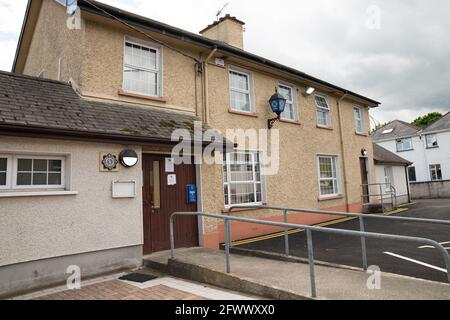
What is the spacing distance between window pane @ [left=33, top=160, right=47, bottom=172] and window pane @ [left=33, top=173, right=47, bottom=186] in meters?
0.08

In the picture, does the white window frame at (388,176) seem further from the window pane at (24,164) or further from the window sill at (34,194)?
the window pane at (24,164)

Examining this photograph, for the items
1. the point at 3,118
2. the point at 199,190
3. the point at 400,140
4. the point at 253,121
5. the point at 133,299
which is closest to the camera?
the point at 133,299

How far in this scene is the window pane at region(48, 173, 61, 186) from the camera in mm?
5562

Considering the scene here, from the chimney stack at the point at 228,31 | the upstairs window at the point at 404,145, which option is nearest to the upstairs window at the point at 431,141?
the upstairs window at the point at 404,145

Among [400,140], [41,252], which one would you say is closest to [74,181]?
[41,252]

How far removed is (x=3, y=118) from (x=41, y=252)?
7.06 feet

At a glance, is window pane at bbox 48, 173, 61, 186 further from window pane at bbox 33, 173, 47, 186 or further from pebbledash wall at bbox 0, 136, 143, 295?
pebbledash wall at bbox 0, 136, 143, 295

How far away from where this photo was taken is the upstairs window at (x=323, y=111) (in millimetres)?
13062

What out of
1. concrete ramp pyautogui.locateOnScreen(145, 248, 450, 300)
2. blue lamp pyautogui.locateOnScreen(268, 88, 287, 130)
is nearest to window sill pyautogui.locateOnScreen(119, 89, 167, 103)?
concrete ramp pyautogui.locateOnScreen(145, 248, 450, 300)

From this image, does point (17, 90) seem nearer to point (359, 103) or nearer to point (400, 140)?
point (359, 103)

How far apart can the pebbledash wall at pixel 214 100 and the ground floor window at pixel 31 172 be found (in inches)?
68.9

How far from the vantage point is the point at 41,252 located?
16.9 ft

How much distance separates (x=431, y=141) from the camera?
28.1m

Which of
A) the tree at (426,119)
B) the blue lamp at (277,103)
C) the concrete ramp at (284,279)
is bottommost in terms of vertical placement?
the concrete ramp at (284,279)
